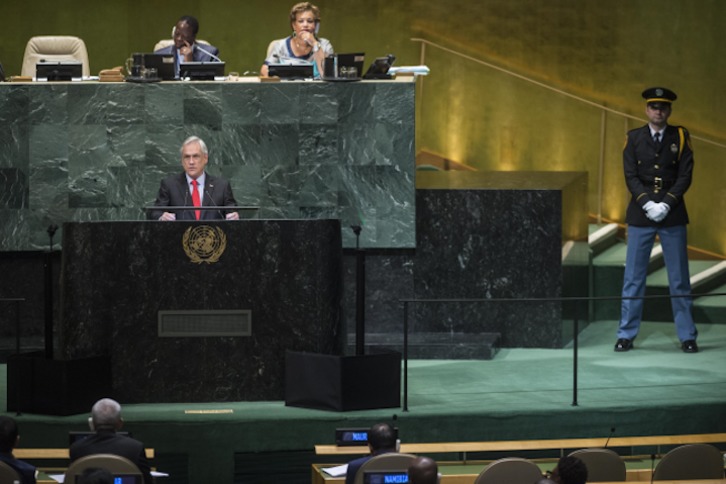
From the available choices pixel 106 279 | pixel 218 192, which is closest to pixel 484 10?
pixel 218 192

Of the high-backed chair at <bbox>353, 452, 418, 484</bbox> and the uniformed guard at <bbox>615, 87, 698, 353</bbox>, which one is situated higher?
the uniformed guard at <bbox>615, 87, 698, 353</bbox>

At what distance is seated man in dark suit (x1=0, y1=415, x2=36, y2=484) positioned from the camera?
22.0 ft

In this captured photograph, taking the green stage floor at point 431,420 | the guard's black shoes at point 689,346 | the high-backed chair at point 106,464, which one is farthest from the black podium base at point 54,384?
the guard's black shoes at point 689,346

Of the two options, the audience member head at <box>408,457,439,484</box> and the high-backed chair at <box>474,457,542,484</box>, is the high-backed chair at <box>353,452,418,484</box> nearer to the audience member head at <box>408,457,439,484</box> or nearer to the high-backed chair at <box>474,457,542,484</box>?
the high-backed chair at <box>474,457,542,484</box>

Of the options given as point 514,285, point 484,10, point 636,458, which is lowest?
point 636,458

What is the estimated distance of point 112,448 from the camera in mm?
6902

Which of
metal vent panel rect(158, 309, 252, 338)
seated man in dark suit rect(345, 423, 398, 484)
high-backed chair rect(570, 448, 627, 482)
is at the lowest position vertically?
high-backed chair rect(570, 448, 627, 482)

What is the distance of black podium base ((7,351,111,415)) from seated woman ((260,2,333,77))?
2954mm

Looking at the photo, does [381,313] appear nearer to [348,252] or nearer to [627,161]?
[348,252]

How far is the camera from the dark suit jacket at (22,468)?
664 cm

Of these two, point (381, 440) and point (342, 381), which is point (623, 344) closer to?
point (342, 381)

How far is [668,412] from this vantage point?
8891mm

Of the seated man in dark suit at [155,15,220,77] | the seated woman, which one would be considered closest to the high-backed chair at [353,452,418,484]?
the seated woman

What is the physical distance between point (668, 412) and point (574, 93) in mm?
5505
